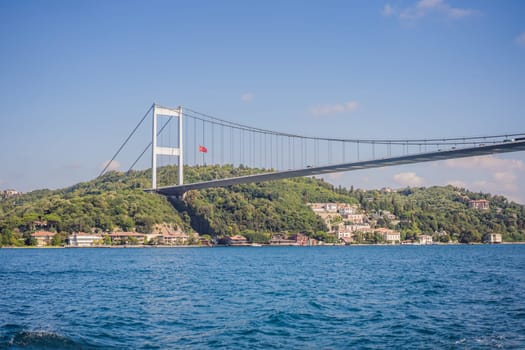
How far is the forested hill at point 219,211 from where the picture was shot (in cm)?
5672

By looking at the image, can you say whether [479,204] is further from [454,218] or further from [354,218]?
[354,218]

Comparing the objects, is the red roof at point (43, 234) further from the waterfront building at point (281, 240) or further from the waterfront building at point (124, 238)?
the waterfront building at point (281, 240)

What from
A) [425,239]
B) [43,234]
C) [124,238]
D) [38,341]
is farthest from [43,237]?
[425,239]

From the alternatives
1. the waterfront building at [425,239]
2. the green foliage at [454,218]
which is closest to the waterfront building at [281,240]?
the green foliage at [454,218]

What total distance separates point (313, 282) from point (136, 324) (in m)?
8.20

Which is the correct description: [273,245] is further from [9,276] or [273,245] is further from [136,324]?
[136,324]

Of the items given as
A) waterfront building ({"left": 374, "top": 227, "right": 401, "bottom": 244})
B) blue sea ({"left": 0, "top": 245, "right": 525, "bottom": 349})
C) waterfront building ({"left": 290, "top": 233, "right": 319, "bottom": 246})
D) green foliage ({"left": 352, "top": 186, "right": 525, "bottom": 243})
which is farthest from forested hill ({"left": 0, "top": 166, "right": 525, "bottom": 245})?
A: blue sea ({"left": 0, "top": 245, "right": 525, "bottom": 349})

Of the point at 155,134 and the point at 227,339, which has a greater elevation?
the point at 155,134

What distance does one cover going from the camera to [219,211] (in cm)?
6600

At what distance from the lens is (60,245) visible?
174 feet

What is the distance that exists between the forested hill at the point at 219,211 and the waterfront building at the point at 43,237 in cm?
77

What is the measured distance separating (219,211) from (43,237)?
19596 mm

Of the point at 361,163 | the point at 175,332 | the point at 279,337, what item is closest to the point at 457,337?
the point at 279,337

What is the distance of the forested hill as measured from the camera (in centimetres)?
5672
